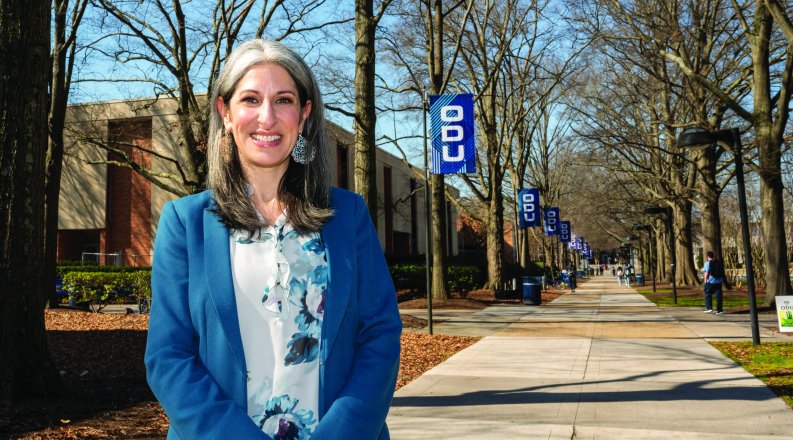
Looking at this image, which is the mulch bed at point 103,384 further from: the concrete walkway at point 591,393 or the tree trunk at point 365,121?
the tree trunk at point 365,121

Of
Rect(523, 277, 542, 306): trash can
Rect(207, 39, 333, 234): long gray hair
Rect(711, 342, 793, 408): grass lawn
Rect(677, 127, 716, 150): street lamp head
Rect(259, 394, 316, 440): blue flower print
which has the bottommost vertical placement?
Rect(711, 342, 793, 408): grass lawn

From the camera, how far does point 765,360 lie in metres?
9.62

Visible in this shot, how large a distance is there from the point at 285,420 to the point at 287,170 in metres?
0.77

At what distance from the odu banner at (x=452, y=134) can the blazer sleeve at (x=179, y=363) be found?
11782 mm

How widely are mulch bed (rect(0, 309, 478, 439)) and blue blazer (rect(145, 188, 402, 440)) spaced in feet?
13.2

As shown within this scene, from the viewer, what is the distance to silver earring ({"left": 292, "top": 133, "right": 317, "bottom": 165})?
2.07 m

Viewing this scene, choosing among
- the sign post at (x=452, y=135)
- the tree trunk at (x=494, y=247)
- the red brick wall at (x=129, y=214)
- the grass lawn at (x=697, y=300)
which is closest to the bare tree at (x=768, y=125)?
the grass lawn at (x=697, y=300)

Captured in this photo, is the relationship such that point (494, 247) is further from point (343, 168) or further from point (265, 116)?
point (265, 116)

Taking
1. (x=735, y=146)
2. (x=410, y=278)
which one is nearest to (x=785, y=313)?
(x=735, y=146)

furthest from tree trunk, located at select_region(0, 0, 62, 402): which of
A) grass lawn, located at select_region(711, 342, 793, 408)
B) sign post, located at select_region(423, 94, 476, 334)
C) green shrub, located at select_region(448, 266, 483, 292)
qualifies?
green shrub, located at select_region(448, 266, 483, 292)

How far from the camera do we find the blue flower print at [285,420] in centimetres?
174

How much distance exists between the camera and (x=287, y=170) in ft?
6.86

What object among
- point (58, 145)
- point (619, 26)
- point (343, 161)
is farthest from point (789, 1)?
point (343, 161)

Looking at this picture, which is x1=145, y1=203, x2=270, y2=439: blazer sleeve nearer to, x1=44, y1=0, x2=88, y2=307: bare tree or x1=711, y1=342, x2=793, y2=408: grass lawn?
x1=711, y1=342, x2=793, y2=408: grass lawn
